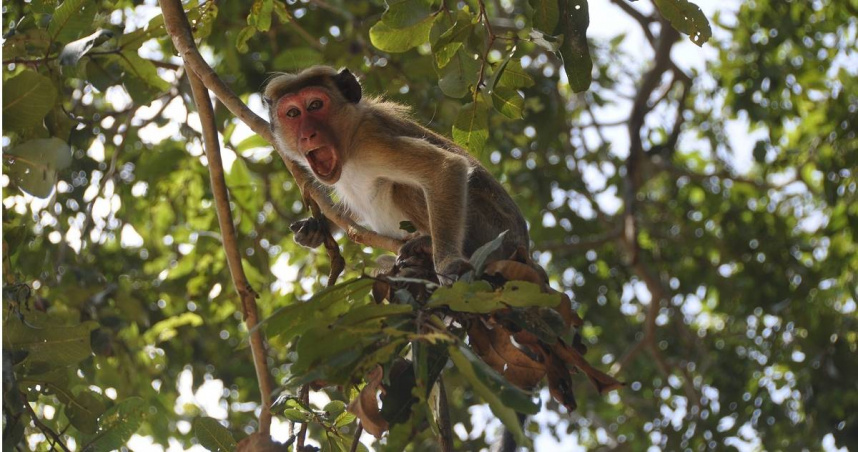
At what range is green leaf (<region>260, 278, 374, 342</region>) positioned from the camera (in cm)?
301

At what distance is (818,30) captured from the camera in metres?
9.92

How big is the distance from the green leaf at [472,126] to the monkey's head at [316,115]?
1.46 m

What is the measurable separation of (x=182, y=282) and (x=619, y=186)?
5.10m

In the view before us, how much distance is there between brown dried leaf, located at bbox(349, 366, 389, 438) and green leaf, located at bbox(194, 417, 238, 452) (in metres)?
0.99

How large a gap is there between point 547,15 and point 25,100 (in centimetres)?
231

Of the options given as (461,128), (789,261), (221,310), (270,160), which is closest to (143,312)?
(221,310)

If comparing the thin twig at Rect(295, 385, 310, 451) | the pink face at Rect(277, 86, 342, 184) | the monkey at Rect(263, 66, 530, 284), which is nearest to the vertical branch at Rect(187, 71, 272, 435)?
the thin twig at Rect(295, 385, 310, 451)

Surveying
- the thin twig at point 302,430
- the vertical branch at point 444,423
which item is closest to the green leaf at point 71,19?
the thin twig at point 302,430

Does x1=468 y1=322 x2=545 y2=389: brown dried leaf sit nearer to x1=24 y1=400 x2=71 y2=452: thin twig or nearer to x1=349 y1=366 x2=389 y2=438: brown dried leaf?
x1=349 y1=366 x2=389 y2=438: brown dried leaf

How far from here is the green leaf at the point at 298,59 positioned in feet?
21.6

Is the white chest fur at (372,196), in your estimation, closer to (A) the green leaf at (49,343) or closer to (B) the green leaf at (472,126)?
(B) the green leaf at (472,126)

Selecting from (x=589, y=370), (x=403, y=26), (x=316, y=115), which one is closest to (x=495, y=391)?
(x=589, y=370)

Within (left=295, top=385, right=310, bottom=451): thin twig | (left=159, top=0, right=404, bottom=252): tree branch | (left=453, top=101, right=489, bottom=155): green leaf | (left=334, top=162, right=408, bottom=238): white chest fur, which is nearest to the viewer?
(left=295, top=385, right=310, bottom=451): thin twig

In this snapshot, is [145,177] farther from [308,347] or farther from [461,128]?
[308,347]
